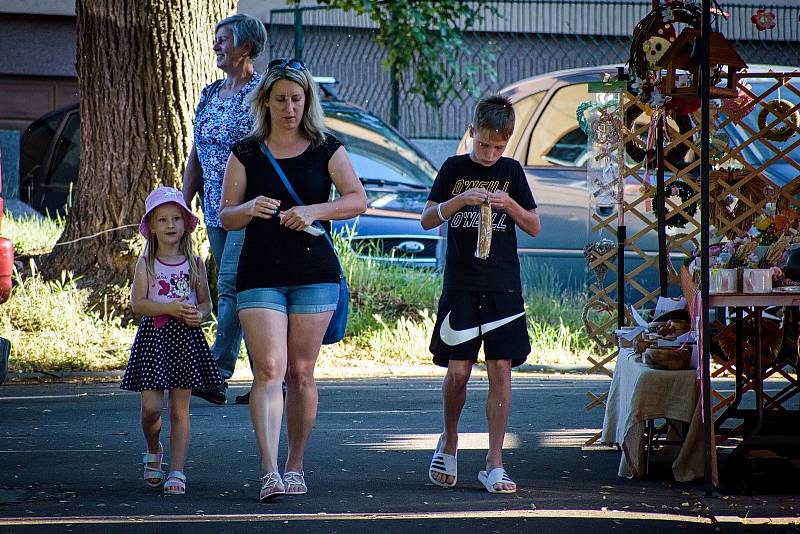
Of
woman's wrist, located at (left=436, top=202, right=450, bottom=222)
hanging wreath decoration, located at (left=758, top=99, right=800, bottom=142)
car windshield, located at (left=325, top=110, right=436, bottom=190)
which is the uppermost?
car windshield, located at (left=325, top=110, right=436, bottom=190)

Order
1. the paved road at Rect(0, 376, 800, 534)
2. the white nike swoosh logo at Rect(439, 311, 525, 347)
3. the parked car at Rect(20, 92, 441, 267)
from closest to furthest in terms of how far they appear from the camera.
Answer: the paved road at Rect(0, 376, 800, 534), the white nike swoosh logo at Rect(439, 311, 525, 347), the parked car at Rect(20, 92, 441, 267)

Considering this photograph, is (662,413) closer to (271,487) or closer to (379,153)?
(271,487)

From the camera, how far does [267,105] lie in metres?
5.78

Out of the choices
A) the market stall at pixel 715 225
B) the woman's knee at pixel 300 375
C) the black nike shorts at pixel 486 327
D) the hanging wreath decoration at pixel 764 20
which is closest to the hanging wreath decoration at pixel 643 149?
the market stall at pixel 715 225

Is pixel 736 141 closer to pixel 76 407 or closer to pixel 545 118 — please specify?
pixel 545 118

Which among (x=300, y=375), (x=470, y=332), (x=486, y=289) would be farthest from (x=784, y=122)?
(x=300, y=375)

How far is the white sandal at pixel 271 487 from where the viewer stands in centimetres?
554

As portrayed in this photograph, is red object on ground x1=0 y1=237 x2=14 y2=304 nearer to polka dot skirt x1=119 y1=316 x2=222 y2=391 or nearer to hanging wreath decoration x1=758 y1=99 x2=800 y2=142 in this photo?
polka dot skirt x1=119 y1=316 x2=222 y2=391

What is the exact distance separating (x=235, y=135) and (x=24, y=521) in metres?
3.08

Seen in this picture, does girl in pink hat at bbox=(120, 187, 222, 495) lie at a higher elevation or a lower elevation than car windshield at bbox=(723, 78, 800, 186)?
lower

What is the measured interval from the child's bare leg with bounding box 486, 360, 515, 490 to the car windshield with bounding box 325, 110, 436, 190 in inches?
242

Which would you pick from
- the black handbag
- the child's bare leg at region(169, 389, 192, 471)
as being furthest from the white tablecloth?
the child's bare leg at region(169, 389, 192, 471)

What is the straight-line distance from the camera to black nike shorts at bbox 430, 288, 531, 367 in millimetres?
5891

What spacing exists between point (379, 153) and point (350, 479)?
665cm
